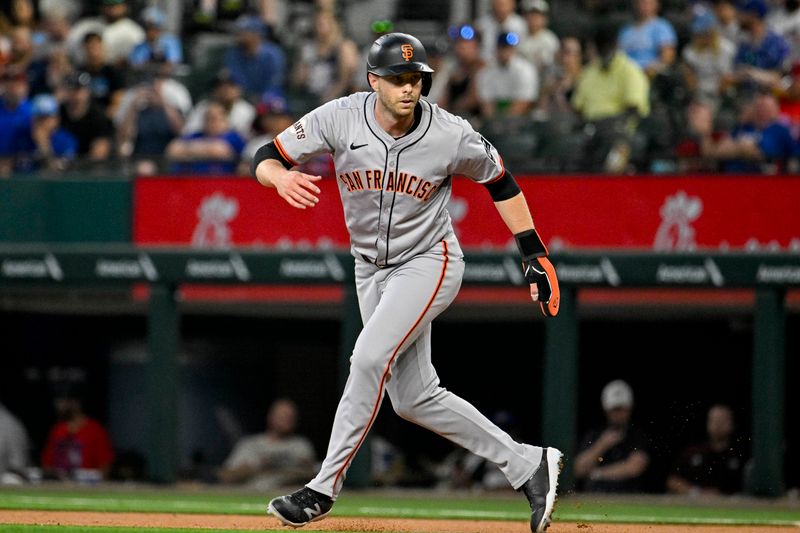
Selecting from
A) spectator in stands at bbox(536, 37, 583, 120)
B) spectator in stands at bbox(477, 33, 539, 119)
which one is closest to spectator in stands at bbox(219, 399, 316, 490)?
spectator in stands at bbox(477, 33, 539, 119)

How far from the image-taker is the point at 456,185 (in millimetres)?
10258

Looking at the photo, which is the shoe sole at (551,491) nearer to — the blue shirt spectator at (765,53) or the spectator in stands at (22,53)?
the blue shirt spectator at (765,53)

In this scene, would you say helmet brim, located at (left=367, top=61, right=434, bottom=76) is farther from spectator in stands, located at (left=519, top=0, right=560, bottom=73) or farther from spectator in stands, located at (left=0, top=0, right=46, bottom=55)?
spectator in stands, located at (left=0, top=0, right=46, bottom=55)

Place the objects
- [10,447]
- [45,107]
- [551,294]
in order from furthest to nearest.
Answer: [45,107] → [10,447] → [551,294]

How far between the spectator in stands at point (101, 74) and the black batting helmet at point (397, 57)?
725 cm

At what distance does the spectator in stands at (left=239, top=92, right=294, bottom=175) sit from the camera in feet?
35.3

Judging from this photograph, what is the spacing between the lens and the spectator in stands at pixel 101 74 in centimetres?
1241

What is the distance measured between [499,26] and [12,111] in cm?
390

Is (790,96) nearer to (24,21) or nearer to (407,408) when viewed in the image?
(407,408)

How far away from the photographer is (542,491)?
5.61m

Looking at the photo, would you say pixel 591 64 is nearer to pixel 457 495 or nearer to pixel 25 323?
pixel 457 495

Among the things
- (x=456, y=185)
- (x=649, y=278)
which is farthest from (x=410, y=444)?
(x=649, y=278)

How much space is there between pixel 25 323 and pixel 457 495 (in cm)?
460

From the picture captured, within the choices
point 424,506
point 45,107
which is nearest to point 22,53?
point 45,107
